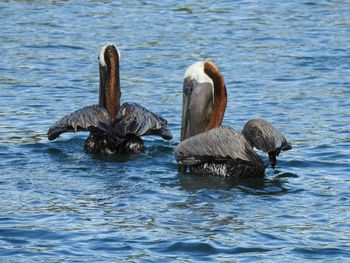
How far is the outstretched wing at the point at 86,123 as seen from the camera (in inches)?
459

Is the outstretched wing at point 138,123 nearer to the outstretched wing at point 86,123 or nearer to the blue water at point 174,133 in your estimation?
the outstretched wing at point 86,123

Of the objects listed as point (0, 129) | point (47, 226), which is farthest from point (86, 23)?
point (47, 226)

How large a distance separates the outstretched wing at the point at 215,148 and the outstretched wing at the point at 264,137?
12 centimetres

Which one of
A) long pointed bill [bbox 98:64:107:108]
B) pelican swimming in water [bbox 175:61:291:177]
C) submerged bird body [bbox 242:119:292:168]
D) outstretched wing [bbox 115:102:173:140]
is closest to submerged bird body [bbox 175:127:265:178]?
pelican swimming in water [bbox 175:61:291:177]

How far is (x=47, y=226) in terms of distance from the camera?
906 centimetres

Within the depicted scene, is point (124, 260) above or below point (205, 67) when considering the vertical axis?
below

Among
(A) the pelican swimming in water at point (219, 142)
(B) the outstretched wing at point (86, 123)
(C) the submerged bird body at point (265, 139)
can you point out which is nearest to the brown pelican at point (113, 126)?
(B) the outstretched wing at point (86, 123)

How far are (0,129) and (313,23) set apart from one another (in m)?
7.55

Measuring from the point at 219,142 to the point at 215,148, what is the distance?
0.07m

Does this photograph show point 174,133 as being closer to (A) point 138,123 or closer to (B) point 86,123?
(A) point 138,123

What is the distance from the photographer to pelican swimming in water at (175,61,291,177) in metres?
10.5

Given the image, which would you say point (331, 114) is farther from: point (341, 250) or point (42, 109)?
point (341, 250)

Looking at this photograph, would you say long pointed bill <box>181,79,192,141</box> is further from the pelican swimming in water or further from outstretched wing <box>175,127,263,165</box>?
outstretched wing <box>175,127,263,165</box>

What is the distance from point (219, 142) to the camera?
1061 cm
